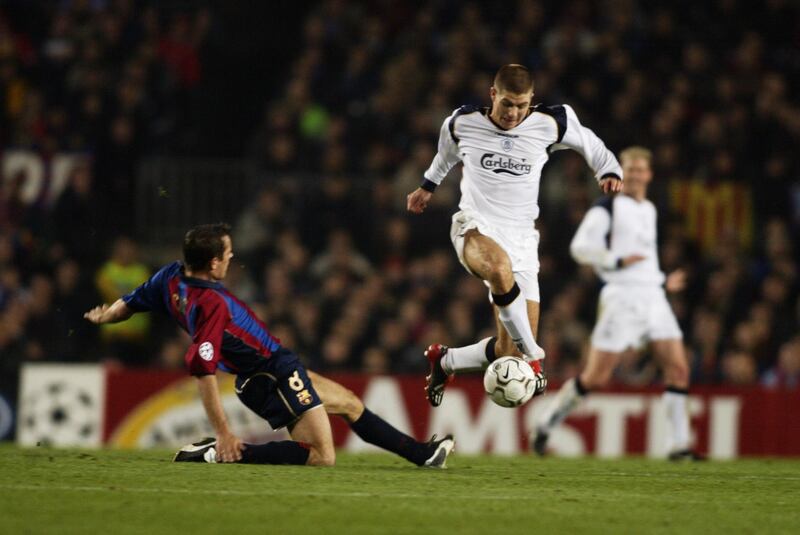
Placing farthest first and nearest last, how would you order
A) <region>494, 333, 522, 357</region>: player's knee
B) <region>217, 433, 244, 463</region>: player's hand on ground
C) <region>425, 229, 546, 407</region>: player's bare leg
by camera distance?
<region>494, 333, 522, 357</region>: player's knee < <region>425, 229, 546, 407</region>: player's bare leg < <region>217, 433, 244, 463</region>: player's hand on ground

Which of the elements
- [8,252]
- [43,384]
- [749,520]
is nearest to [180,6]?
[8,252]

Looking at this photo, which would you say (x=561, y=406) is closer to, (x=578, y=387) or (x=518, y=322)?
(x=578, y=387)

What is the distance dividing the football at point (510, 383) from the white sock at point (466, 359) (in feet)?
1.78

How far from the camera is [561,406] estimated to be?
1055cm

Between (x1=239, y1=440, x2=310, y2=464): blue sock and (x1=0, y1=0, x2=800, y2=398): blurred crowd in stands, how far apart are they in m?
5.16

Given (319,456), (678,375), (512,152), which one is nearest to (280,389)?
(319,456)

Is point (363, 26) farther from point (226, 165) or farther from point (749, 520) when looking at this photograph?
point (749, 520)

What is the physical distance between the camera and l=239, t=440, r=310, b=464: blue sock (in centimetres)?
759

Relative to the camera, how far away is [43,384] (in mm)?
12531

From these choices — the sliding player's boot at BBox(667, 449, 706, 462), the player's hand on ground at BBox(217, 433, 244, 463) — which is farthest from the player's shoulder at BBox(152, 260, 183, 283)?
the sliding player's boot at BBox(667, 449, 706, 462)

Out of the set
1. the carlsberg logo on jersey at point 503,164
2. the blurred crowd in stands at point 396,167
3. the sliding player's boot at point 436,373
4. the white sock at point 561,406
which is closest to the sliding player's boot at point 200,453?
the sliding player's boot at point 436,373

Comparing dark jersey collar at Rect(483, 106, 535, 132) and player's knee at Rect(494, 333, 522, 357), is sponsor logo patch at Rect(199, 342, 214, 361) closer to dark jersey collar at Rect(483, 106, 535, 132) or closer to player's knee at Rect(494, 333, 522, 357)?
player's knee at Rect(494, 333, 522, 357)

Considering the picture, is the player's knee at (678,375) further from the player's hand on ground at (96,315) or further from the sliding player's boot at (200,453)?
the player's hand on ground at (96,315)

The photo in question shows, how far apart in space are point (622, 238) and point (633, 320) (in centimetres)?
64
